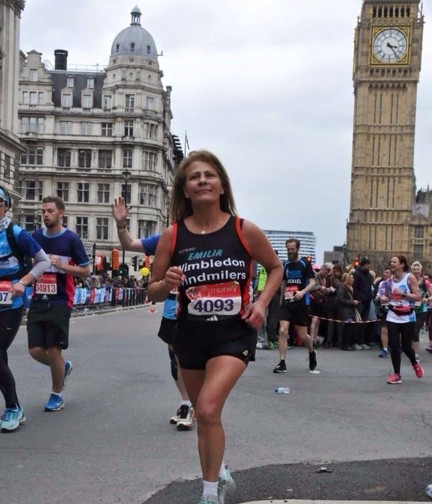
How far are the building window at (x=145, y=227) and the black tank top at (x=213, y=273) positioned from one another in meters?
73.8

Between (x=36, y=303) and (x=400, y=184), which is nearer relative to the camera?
(x=36, y=303)

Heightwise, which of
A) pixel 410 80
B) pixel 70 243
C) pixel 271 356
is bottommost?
pixel 271 356

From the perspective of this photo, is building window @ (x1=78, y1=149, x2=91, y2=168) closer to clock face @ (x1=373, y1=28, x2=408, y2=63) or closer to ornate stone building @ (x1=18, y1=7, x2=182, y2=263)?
ornate stone building @ (x1=18, y1=7, x2=182, y2=263)

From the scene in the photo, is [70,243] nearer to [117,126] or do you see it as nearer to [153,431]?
[153,431]

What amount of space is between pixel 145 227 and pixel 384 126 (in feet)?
193

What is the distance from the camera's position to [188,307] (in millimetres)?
4301

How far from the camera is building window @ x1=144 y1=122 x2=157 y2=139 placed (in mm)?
77900

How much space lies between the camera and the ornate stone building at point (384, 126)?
121312 mm

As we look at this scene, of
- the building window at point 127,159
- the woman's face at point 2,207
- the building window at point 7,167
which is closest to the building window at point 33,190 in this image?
the building window at point 127,159

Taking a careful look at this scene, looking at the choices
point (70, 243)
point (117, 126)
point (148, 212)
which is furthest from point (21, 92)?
point (70, 243)

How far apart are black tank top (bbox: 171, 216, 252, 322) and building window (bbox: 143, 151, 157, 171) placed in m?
75.2

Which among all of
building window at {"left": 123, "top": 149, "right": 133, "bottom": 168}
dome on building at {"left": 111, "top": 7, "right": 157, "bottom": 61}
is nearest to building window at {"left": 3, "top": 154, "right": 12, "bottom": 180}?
building window at {"left": 123, "top": 149, "right": 133, "bottom": 168}

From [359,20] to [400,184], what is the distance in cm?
2838

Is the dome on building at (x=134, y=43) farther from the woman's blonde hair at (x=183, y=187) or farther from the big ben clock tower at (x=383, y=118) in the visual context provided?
the woman's blonde hair at (x=183, y=187)
